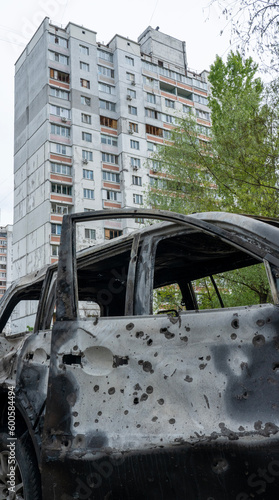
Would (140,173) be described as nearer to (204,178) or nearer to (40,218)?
(40,218)

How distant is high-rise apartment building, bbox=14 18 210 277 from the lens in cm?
4356

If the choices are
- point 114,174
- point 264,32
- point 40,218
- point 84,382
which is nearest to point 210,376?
point 84,382

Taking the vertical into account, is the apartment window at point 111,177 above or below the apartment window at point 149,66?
below

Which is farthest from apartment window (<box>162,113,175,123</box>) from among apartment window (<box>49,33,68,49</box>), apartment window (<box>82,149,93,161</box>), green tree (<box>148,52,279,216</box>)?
green tree (<box>148,52,279,216</box>)

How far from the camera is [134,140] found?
157 ft

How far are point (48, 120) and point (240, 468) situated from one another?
4474 cm

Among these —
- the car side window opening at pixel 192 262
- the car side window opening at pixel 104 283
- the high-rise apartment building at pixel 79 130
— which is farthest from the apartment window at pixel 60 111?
the car side window opening at pixel 192 262

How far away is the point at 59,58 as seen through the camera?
46.0 m

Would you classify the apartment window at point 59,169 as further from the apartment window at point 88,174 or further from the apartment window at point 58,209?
the apartment window at point 58,209

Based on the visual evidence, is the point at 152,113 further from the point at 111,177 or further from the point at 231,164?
the point at 231,164

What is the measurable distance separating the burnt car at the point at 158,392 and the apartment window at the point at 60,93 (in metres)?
45.6

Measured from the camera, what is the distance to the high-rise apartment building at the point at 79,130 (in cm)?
Answer: 4356

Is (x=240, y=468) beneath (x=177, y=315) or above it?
beneath

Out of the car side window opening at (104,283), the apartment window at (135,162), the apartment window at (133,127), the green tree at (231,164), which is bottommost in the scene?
the car side window opening at (104,283)
